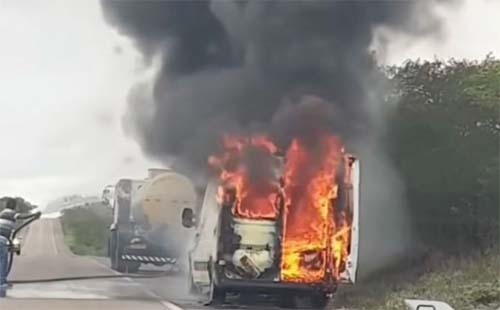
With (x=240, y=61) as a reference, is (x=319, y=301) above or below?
below

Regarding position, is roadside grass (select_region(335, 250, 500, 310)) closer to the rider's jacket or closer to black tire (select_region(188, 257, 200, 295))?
black tire (select_region(188, 257, 200, 295))

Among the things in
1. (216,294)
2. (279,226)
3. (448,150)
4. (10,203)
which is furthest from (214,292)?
(448,150)

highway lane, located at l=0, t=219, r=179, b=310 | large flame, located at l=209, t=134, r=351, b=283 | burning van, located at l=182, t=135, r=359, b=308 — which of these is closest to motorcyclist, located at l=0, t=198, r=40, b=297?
highway lane, located at l=0, t=219, r=179, b=310

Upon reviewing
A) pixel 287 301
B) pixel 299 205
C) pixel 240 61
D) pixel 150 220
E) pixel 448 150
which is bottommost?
pixel 287 301

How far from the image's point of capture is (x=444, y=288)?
13.1 metres

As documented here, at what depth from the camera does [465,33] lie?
43.6 ft

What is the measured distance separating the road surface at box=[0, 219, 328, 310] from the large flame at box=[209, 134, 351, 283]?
86cm

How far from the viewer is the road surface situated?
11.3 meters

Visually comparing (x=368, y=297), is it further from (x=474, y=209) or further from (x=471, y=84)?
(x=471, y=84)

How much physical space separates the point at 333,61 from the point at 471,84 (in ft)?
10.7

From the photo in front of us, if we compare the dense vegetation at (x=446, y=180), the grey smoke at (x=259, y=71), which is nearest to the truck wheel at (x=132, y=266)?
the grey smoke at (x=259, y=71)

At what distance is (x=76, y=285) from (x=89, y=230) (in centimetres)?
64

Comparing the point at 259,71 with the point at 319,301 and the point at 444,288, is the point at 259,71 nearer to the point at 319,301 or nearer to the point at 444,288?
the point at 319,301

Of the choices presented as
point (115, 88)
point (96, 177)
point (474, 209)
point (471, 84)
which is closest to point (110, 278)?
point (96, 177)
